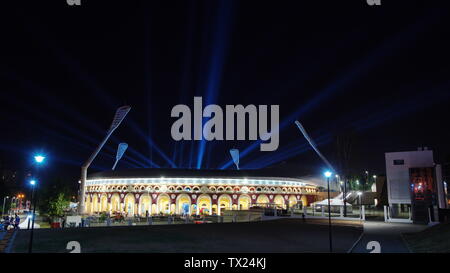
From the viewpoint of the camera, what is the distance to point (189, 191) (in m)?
77.6

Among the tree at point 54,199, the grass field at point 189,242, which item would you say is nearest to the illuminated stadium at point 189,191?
the tree at point 54,199

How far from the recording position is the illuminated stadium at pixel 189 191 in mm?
77188

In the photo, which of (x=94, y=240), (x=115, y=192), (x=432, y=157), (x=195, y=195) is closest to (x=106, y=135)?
(x=115, y=192)

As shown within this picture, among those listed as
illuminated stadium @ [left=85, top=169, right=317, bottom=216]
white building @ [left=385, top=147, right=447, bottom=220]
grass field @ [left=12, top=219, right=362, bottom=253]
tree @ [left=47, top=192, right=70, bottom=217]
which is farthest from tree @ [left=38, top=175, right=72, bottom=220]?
white building @ [left=385, top=147, right=447, bottom=220]

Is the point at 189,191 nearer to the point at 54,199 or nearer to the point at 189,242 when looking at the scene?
the point at 54,199

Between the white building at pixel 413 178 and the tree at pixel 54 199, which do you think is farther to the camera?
the tree at pixel 54 199

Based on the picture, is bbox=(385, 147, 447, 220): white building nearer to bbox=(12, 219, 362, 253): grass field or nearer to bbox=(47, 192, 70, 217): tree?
bbox=(12, 219, 362, 253): grass field

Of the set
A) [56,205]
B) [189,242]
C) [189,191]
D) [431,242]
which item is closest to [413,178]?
[431,242]

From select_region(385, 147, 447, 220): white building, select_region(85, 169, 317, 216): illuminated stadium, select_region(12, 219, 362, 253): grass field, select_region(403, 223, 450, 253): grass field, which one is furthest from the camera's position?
select_region(85, 169, 317, 216): illuminated stadium

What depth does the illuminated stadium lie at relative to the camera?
7719 centimetres

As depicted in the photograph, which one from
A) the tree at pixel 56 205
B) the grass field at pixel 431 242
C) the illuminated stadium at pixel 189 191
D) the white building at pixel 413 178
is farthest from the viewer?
the illuminated stadium at pixel 189 191

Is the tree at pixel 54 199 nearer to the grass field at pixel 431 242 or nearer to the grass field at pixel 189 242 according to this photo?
the grass field at pixel 189 242

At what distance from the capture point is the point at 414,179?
4641 centimetres
